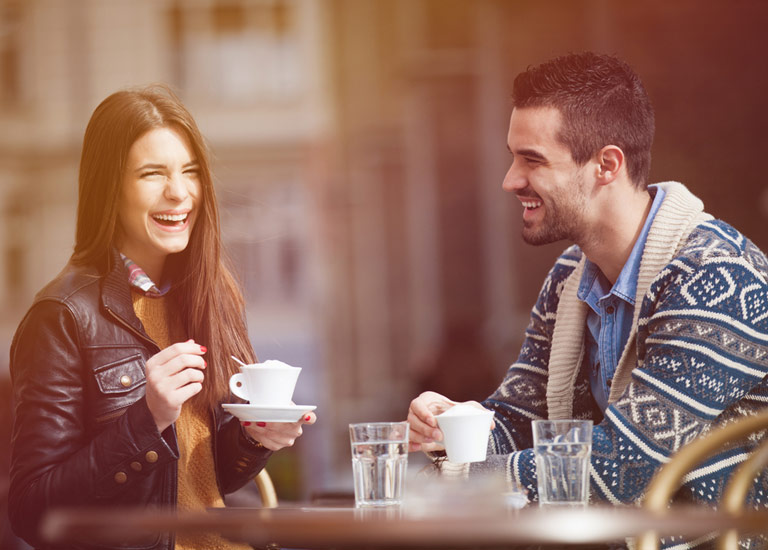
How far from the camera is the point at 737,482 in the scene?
190cm

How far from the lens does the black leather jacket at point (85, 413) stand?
6.78 feet

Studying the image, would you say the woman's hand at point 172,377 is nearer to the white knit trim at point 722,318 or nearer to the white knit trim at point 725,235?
the white knit trim at point 722,318

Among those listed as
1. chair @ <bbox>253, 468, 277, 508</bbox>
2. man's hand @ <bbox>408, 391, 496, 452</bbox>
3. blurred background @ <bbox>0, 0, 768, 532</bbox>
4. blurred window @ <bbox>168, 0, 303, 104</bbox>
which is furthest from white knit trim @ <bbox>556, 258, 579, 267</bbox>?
blurred window @ <bbox>168, 0, 303, 104</bbox>

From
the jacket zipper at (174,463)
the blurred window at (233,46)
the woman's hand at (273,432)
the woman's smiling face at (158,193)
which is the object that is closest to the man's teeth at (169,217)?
the woman's smiling face at (158,193)

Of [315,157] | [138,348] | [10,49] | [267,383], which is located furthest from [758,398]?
[10,49]

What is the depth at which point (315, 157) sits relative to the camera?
17078mm

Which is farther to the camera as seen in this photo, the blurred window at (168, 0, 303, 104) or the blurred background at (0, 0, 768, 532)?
the blurred window at (168, 0, 303, 104)

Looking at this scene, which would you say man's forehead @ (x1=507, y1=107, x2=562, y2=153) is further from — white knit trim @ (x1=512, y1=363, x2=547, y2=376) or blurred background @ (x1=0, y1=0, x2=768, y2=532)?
blurred background @ (x1=0, y1=0, x2=768, y2=532)

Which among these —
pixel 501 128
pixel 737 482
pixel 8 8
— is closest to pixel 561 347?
pixel 737 482

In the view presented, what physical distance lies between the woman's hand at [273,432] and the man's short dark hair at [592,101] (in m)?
0.92

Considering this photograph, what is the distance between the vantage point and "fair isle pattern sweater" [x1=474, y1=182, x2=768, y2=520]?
213 cm

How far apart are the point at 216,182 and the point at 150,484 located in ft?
2.53

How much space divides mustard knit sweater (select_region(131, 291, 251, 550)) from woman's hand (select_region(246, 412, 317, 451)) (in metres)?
0.12

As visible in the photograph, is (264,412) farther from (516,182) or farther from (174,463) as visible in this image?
(516,182)
